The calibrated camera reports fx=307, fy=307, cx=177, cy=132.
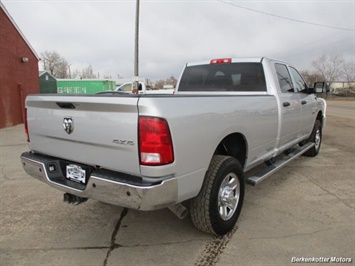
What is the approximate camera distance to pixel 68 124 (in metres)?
2.82

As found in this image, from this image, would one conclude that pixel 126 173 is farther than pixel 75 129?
No

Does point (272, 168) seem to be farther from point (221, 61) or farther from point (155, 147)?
point (155, 147)

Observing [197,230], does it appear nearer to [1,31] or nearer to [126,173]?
[126,173]

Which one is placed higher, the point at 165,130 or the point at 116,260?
the point at 165,130

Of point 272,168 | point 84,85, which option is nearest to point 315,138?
point 272,168

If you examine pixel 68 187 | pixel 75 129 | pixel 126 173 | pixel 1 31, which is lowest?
pixel 68 187

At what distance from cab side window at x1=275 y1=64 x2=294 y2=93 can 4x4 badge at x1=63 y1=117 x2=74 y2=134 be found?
316 cm

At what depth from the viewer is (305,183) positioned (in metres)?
4.98

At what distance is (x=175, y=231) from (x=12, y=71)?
535 inches

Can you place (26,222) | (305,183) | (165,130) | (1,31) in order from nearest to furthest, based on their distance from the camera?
(165,130)
(26,222)
(305,183)
(1,31)

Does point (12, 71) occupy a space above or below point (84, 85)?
above

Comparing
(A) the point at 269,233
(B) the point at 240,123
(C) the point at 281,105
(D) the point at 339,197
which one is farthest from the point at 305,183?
(B) the point at 240,123

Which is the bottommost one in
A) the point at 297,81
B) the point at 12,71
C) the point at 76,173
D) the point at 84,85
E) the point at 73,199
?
the point at 73,199

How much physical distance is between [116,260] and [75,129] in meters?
1.27
